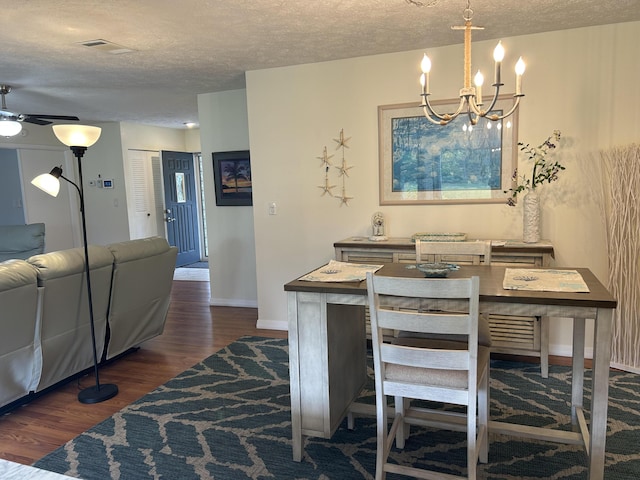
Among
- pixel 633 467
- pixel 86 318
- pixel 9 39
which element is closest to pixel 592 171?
pixel 633 467

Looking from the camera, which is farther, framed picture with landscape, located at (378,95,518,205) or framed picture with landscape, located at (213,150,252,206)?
framed picture with landscape, located at (213,150,252,206)

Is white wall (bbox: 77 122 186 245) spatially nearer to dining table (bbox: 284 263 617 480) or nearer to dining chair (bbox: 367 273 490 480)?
dining table (bbox: 284 263 617 480)

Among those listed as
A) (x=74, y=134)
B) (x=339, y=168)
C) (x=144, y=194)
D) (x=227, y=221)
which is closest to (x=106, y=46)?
(x=74, y=134)

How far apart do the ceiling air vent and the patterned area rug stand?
245 cm

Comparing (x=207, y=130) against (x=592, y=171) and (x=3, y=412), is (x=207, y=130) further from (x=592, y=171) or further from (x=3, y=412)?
(x=592, y=171)

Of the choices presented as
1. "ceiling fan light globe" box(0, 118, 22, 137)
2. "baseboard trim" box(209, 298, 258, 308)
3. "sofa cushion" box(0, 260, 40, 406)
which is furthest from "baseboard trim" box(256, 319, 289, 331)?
"ceiling fan light globe" box(0, 118, 22, 137)

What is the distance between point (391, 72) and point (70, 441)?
3.41 m

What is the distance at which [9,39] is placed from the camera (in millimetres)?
3096

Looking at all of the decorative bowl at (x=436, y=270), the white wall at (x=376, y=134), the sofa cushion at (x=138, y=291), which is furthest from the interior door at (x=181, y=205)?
the decorative bowl at (x=436, y=270)

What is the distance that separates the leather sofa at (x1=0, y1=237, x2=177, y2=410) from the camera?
8.75 feet

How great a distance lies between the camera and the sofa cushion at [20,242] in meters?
5.03

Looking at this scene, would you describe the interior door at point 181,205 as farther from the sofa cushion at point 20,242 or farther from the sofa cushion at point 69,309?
the sofa cushion at point 69,309

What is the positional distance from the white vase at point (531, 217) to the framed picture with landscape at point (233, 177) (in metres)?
2.91

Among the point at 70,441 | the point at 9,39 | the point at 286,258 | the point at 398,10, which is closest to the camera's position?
the point at 70,441
